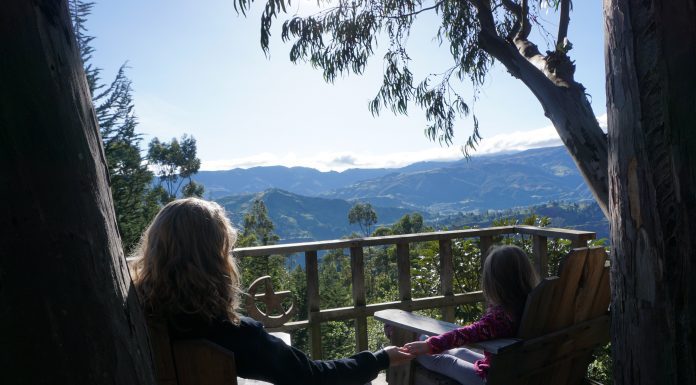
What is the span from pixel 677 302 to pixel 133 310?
1.24m

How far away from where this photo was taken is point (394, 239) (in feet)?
11.3

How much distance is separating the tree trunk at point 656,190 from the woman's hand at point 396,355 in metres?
0.68

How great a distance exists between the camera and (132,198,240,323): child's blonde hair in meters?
1.36

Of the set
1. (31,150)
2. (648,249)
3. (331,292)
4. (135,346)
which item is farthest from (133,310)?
(331,292)

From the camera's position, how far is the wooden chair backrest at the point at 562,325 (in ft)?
5.95

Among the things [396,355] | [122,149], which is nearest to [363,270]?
[396,355]

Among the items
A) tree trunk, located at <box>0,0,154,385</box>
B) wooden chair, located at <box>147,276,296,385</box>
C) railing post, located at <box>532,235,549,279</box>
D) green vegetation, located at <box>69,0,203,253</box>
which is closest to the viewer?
tree trunk, located at <box>0,0,154,385</box>

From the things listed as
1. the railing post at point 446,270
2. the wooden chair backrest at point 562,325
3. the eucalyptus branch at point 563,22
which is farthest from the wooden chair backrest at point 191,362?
the eucalyptus branch at point 563,22

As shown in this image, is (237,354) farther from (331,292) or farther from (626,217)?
(331,292)

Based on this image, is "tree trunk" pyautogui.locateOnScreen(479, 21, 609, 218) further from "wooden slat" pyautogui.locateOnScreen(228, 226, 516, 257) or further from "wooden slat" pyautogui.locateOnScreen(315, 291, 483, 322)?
"wooden slat" pyautogui.locateOnScreen(315, 291, 483, 322)

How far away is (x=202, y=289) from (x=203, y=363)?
190 millimetres

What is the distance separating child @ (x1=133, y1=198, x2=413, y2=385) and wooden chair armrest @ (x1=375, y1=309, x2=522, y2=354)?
0.66m

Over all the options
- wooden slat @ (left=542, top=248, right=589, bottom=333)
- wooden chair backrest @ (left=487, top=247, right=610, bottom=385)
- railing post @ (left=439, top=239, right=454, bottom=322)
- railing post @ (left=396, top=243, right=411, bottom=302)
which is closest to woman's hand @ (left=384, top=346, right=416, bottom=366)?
wooden chair backrest @ (left=487, top=247, right=610, bottom=385)

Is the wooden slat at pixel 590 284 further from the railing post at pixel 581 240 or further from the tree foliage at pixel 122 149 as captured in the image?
the tree foliage at pixel 122 149
